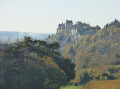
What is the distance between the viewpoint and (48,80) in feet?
225

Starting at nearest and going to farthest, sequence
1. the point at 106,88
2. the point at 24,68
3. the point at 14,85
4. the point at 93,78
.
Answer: the point at 14,85, the point at 24,68, the point at 106,88, the point at 93,78

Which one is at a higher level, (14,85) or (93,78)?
(14,85)

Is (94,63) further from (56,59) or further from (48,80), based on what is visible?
(48,80)

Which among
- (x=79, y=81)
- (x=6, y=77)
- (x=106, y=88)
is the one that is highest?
(x=6, y=77)

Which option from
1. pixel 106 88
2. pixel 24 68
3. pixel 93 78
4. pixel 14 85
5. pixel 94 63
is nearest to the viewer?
pixel 14 85

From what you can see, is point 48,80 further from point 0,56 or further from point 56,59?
point 56,59

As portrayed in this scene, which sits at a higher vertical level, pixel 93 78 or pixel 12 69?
pixel 12 69

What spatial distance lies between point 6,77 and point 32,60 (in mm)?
10150

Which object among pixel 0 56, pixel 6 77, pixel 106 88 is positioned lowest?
pixel 106 88

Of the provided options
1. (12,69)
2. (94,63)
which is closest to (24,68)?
(12,69)

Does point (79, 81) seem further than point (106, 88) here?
Yes

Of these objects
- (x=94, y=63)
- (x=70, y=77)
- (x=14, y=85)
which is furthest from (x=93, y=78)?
(x=14, y=85)

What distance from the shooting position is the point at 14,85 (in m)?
66.9

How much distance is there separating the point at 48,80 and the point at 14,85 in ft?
28.9
